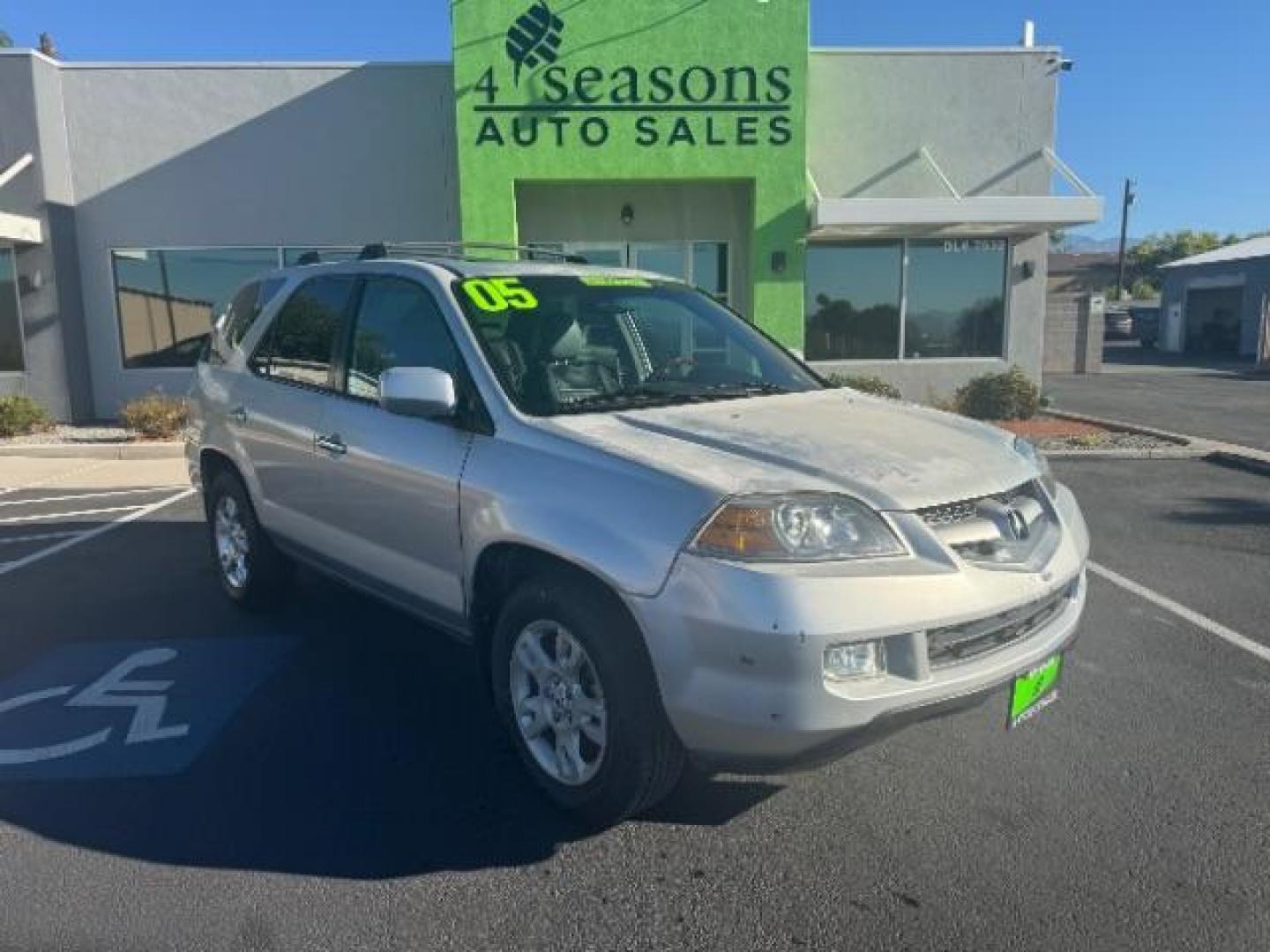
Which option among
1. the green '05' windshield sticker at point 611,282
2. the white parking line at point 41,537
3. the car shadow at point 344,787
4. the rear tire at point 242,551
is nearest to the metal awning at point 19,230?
the white parking line at point 41,537

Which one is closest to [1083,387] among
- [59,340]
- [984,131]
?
[984,131]

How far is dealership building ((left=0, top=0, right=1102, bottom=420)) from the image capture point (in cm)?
1323

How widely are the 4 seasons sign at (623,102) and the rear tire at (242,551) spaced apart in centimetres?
892

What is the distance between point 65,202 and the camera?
14000 mm

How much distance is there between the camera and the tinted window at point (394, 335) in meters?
3.90

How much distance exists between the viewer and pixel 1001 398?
13.7 metres

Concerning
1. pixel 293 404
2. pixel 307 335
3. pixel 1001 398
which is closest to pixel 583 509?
pixel 293 404

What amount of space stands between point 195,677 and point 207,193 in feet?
38.6

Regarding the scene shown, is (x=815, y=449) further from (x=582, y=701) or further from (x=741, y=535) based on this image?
(x=582, y=701)

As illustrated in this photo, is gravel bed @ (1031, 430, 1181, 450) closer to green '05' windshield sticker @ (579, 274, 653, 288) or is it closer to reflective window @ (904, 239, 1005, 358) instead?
reflective window @ (904, 239, 1005, 358)

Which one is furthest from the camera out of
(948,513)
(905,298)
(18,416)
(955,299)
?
(955,299)

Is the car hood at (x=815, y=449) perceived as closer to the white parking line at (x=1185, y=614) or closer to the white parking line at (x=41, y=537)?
the white parking line at (x=1185, y=614)

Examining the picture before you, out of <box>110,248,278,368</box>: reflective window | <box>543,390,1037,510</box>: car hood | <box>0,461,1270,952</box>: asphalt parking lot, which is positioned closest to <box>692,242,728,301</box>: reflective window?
<box>110,248,278,368</box>: reflective window

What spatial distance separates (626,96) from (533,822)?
467 inches
